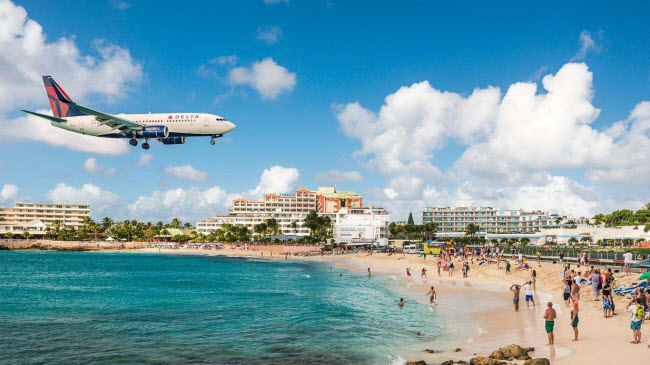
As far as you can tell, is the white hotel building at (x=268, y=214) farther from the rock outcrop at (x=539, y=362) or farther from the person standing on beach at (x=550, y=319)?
the rock outcrop at (x=539, y=362)

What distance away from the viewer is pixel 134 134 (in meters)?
49.3

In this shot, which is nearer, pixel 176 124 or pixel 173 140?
pixel 176 124

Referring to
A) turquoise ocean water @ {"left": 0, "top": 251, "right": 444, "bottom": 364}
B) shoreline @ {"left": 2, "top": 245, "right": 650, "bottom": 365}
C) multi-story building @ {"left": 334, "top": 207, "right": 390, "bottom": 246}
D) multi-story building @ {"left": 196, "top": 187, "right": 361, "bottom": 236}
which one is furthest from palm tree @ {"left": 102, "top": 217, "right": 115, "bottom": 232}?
shoreline @ {"left": 2, "top": 245, "right": 650, "bottom": 365}

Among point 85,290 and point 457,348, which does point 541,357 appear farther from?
point 85,290

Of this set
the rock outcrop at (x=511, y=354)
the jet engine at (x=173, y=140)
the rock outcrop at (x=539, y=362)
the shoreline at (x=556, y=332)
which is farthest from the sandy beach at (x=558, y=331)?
the jet engine at (x=173, y=140)

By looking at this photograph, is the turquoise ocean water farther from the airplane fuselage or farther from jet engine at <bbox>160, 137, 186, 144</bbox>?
the airplane fuselage

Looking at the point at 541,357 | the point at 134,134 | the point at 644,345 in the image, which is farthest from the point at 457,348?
the point at 134,134

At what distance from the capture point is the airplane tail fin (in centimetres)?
5134

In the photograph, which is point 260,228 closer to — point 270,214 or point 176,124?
point 270,214

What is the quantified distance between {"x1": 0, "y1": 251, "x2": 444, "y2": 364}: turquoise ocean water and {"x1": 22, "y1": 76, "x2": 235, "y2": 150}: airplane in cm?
1676

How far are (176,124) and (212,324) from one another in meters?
25.8

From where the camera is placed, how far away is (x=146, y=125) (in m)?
49.0

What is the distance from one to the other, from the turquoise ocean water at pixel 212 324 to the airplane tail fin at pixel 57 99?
19.7 metres

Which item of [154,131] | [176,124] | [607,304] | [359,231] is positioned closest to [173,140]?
[176,124]
